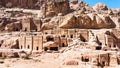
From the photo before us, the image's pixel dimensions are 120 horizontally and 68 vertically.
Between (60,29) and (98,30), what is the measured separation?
28.6 feet

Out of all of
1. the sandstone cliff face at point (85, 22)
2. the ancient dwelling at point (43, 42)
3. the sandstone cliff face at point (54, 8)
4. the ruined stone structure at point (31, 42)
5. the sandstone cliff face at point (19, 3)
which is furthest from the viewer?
the sandstone cliff face at point (19, 3)

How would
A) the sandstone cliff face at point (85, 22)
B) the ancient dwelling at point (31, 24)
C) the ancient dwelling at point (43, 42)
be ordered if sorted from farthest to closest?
the ancient dwelling at point (31, 24)
the sandstone cliff face at point (85, 22)
the ancient dwelling at point (43, 42)

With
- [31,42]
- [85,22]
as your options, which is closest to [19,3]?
[85,22]

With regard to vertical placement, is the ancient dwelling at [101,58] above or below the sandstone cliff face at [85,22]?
below

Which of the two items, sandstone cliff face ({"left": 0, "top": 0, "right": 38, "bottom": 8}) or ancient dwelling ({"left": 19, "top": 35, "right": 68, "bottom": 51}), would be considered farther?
sandstone cliff face ({"left": 0, "top": 0, "right": 38, "bottom": 8})

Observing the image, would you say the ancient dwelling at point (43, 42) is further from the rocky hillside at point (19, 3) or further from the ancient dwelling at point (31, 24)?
the rocky hillside at point (19, 3)

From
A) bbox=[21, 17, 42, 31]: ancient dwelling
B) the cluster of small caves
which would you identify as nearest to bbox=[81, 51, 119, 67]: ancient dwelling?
the cluster of small caves

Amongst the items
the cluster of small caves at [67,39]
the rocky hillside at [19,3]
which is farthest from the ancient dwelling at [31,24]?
the rocky hillside at [19,3]

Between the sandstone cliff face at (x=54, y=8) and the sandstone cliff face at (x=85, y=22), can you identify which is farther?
the sandstone cliff face at (x=54, y=8)

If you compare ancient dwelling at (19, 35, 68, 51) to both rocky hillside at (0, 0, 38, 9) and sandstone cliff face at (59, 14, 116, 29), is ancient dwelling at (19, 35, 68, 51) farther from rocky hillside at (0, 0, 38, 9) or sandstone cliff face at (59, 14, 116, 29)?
rocky hillside at (0, 0, 38, 9)

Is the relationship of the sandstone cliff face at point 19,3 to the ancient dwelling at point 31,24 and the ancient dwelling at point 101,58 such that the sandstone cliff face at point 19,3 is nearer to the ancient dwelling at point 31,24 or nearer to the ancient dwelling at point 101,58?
the ancient dwelling at point 31,24

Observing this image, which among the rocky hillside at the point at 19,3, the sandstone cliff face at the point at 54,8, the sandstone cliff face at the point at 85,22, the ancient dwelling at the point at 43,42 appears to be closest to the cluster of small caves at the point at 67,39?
the ancient dwelling at the point at 43,42

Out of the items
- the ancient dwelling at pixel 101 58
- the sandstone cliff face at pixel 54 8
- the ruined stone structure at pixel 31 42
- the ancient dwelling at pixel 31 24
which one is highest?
the sandstone cliff face at pixel 54 8

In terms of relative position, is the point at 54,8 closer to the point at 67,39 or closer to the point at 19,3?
the point at 19,3
